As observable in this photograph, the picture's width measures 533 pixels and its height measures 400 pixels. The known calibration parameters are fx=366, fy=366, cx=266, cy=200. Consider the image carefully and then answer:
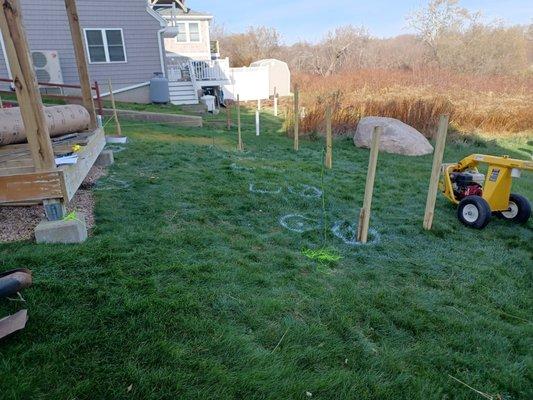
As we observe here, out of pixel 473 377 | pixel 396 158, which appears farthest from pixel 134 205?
pixel 396 158

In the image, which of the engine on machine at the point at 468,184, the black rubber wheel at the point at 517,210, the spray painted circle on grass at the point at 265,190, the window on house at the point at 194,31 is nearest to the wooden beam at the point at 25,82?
the spray painted circle on grass at the point at 265,190

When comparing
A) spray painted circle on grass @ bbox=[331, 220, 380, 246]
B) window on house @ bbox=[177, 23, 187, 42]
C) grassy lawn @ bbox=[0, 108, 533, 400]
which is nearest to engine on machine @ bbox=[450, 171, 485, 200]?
grassy lawn @ bbox=[0, 108, 533, 400]

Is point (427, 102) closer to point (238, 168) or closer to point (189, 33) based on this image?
point (238, 168)

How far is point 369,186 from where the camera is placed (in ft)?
13.1

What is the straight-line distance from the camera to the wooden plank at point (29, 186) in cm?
308

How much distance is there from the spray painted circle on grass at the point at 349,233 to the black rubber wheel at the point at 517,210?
221 cm

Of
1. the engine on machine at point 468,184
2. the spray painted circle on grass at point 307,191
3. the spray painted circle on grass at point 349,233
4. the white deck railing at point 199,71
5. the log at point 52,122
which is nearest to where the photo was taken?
the log at point 52,122

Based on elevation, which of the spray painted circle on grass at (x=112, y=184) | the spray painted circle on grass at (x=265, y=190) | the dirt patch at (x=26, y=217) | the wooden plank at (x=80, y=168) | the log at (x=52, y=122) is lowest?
the spray painted circle on grass at (x=265, y=190)

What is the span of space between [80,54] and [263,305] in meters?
4.84

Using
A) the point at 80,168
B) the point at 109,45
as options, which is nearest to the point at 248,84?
the point at 109,45

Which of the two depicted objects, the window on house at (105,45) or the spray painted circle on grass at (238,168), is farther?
the window on house at (105,45)

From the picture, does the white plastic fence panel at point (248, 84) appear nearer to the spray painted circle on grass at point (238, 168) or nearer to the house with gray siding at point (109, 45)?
the house with gray siding at point (109, 45)

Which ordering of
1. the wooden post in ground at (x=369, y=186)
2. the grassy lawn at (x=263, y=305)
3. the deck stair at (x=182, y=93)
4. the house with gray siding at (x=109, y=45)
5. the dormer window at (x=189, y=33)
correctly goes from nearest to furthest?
the grassy lawn at (x=263, y=305), the wooden post in ground at (x=369, y=186), the house with gray siding at (x=109, y=45), the deck stair at (x=182, y=93), the dormer window at (x=189, y=33)

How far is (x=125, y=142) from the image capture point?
26.3ft
